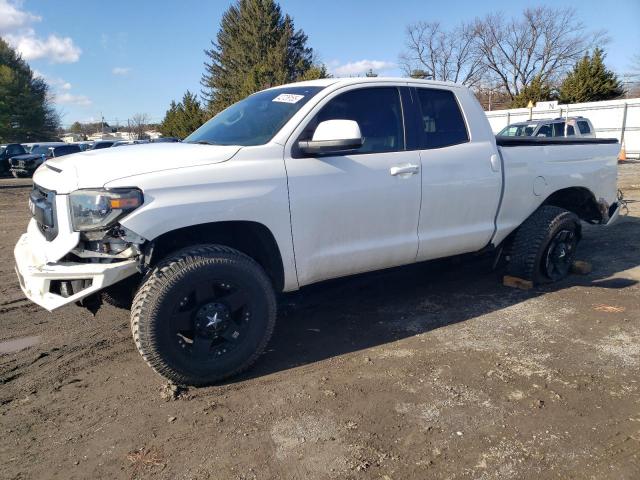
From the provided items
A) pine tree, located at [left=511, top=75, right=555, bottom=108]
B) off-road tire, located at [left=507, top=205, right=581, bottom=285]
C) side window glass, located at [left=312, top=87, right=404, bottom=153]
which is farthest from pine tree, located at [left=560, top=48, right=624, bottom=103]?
side window glass, located at [left=312, top=87, right=404, bottom=153]

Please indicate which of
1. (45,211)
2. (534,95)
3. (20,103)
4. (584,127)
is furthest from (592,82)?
(20,103)

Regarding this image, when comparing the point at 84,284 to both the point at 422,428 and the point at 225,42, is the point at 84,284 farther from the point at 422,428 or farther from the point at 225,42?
the point at 225,42

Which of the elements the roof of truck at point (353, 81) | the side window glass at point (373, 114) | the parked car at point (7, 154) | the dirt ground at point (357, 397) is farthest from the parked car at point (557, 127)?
the parked car at point (7, 154)

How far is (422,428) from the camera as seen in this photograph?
2729mm

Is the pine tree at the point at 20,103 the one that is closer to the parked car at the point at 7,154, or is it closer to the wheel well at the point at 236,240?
the parked car at the point at 7,154

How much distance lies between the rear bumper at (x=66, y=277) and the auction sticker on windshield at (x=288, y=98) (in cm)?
166

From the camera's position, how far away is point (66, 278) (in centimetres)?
289

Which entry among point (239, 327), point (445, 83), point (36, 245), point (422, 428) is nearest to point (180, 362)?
point (239, 327)

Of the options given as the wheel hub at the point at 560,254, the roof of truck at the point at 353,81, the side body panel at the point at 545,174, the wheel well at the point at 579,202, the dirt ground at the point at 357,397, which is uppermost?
the roof of truck at the point at 353,81

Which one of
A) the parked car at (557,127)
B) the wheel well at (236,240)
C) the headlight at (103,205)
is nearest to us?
the headlight at (103,205)

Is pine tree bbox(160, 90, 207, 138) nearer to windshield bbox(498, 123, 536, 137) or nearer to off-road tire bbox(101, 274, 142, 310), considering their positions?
windshield bbox(498, 123, 536, 137)

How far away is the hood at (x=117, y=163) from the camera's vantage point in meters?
2.91

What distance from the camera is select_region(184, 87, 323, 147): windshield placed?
11.7 feet

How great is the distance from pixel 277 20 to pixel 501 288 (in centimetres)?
4569
